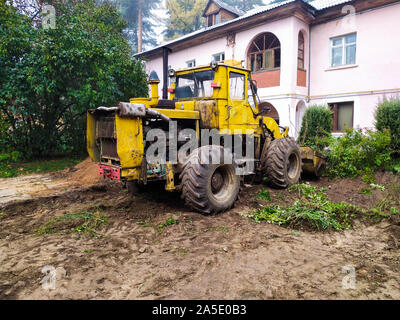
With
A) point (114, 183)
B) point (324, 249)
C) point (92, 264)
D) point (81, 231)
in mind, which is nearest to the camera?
point (92, 264)

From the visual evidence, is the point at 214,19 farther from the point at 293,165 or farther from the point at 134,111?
the point at 134,111

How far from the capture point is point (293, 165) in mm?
7719

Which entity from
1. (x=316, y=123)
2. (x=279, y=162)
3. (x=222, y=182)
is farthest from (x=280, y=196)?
(x=316, y=123)

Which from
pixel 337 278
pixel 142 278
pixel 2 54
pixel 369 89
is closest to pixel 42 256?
pixel 142 278

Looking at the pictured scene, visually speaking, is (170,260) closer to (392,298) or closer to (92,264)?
(92,264)

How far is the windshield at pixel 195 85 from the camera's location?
6129mm

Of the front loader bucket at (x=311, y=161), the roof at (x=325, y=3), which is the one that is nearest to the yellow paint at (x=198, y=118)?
the front loader bucket at (x=311, y=161)

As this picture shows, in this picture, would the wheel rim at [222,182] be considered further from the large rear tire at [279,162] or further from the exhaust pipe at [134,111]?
the large rear tire at [279,162]

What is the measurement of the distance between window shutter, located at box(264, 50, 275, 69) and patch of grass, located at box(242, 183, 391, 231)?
10.2 meters

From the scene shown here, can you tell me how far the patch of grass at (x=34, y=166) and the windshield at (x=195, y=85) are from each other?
5.69 m

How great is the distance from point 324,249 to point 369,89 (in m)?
10.9

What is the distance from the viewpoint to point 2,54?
9.14m

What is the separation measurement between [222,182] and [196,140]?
967 millimetres

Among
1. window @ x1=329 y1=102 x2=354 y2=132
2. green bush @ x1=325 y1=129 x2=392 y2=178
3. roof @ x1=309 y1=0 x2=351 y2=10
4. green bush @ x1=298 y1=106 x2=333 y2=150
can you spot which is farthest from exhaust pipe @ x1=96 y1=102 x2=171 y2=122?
roof @ x1=309 y1=0 x2=351 y2=10
